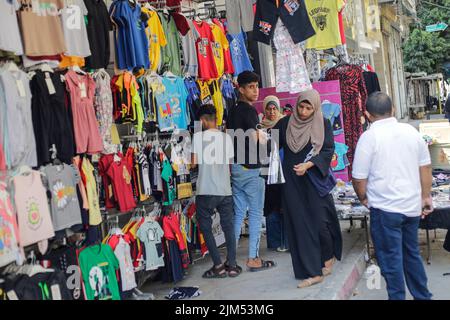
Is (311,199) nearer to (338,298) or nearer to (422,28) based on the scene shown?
(338,298)

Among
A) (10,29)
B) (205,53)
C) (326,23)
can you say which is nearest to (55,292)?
(10,29)

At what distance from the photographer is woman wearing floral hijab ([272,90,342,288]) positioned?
227 inches

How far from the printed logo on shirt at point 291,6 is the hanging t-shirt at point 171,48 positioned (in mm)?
1528

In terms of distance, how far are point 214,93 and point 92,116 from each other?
256cm

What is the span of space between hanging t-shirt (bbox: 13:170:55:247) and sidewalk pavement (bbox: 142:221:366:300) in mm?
1985

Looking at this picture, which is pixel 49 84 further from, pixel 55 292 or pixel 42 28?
pixel 55 292

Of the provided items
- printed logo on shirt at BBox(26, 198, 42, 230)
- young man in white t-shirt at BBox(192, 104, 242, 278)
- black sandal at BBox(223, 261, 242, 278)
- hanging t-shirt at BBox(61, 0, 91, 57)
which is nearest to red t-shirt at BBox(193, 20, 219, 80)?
young man in white t-shirt at BBox(192, 104, 242, 278)

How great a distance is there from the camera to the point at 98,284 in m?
5.15

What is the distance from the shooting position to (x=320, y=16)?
8219mm

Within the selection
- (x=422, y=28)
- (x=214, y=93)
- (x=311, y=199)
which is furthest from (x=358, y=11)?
(x=422, y=28)

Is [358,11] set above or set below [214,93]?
above

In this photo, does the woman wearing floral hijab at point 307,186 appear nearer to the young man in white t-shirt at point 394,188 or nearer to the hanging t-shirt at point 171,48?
the young man in white t-shirt at point 394,188

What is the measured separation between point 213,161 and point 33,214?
93.4 inches
